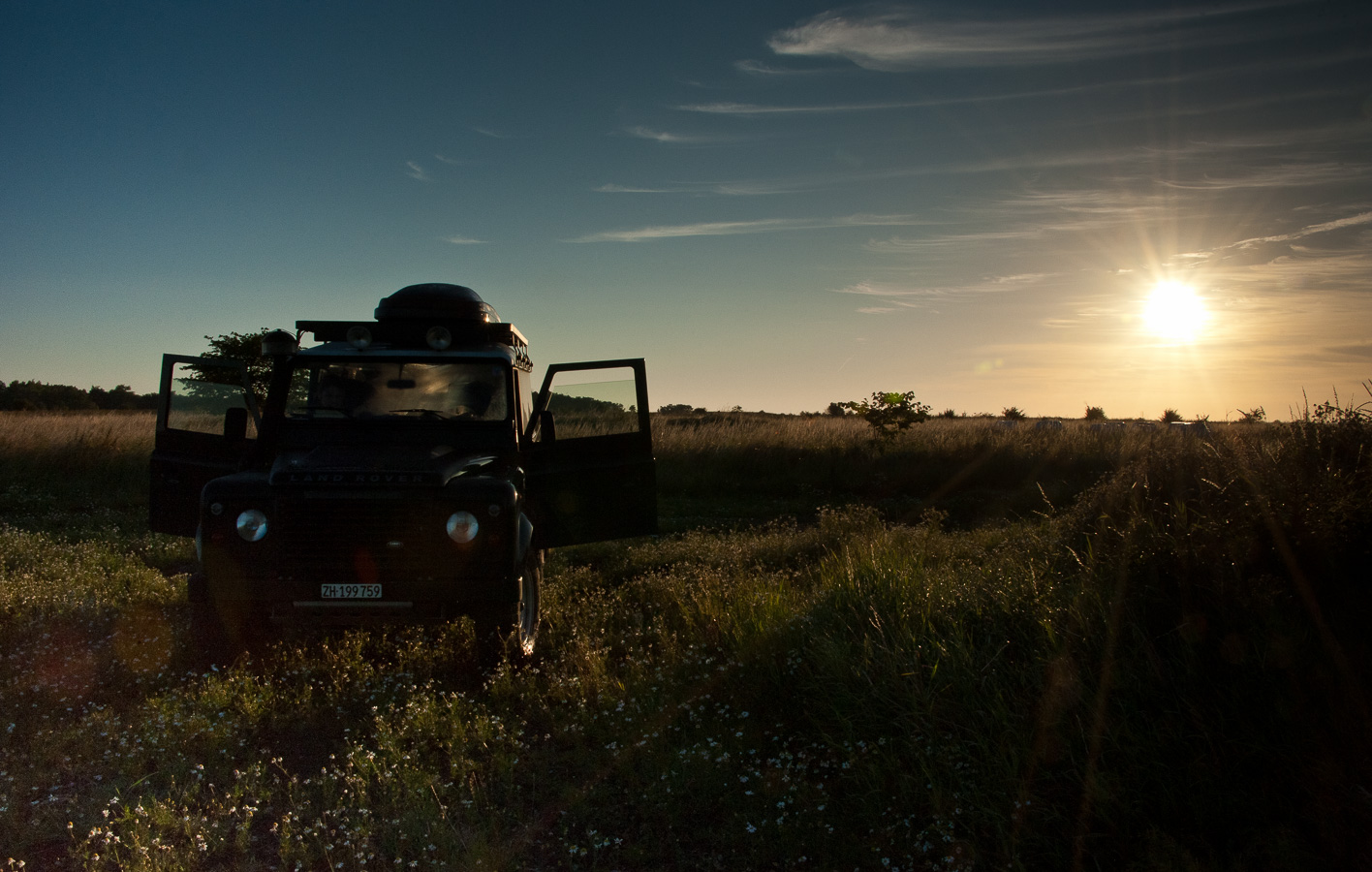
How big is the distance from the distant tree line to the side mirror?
58838 millimetres

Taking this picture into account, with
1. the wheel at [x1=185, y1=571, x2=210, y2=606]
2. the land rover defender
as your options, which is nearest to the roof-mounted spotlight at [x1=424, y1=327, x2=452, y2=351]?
the land rover defender

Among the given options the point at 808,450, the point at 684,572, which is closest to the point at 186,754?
the point at 684,572

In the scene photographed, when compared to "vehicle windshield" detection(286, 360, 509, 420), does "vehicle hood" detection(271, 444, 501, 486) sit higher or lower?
lower

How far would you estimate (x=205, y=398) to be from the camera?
23.6 feet

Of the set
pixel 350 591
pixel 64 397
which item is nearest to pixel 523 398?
pixel 350 591

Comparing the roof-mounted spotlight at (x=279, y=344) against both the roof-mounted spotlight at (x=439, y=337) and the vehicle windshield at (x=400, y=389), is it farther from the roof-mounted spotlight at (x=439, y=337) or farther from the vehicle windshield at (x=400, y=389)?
the roof-mounted spotlight at (x=439, y=337)

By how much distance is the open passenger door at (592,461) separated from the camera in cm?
720

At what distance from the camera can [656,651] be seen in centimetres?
656

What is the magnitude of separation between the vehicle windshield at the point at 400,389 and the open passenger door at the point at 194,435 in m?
0.56

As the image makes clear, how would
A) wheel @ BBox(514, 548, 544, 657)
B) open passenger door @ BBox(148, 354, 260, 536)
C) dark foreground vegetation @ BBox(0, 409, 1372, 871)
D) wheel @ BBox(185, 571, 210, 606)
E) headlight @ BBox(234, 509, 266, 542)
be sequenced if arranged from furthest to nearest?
open passenger door @ BBox(148, 354, 260, 536)
wheel @ BBox(514, 548, 544, 657)
wheel @ BBox(185, 571, 210, 606)
headlight @ BBox(234, 509, 266, 542)
dark foreground vegetation @ BBox(0, 409, 1372, 871)

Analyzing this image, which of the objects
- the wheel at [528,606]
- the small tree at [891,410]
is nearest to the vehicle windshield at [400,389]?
the wheel at [528,606]

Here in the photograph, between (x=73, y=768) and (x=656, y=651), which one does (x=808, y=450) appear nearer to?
(x=656, y=651)

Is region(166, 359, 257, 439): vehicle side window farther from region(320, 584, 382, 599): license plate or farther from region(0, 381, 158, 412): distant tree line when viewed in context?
region(0, 381, 158, 412): distant tree line

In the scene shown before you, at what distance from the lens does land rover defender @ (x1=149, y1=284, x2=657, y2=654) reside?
5.58 meters
